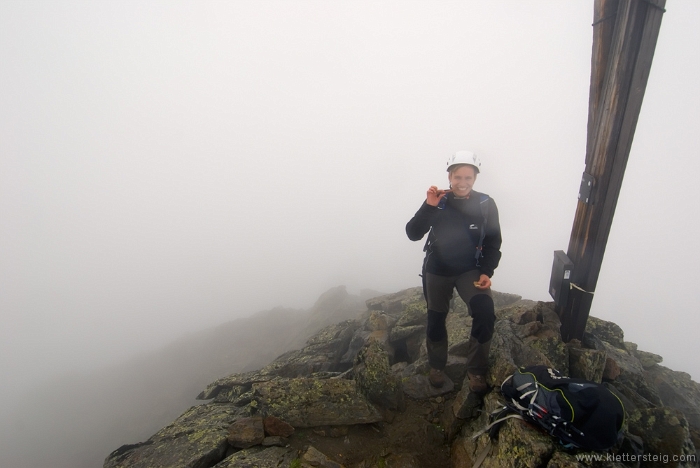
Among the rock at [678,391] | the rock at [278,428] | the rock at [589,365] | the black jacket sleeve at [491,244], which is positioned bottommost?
the rock at [278,428]

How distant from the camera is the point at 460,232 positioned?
739 cm

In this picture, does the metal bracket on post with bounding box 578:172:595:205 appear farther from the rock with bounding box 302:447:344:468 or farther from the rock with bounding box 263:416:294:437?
the rock with bounding box 263:416:294:437

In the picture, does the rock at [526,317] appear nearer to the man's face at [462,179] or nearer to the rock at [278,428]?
the man's face at [462,179]

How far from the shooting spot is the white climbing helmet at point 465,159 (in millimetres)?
7203

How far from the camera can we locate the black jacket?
7.29 meters

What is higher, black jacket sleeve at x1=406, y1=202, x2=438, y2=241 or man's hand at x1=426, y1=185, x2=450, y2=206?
man's hand at x1=426, y1=185, x2=450, y2=206

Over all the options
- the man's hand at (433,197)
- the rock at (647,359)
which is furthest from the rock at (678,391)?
the man's hand at (433,197)

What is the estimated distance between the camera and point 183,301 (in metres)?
166

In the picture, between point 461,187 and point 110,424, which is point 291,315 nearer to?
point 110,424

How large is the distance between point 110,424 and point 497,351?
3600cm

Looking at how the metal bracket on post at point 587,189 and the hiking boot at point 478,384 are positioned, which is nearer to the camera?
the hiking boot at point 478,384

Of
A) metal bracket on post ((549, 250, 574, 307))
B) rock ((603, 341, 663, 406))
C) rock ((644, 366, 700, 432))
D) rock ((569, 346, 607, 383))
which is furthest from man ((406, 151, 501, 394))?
rock ((644, 366, 700, 432))

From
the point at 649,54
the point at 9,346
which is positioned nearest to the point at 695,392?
the point at 649,54

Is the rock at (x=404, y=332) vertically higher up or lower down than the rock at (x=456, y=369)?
lower down
